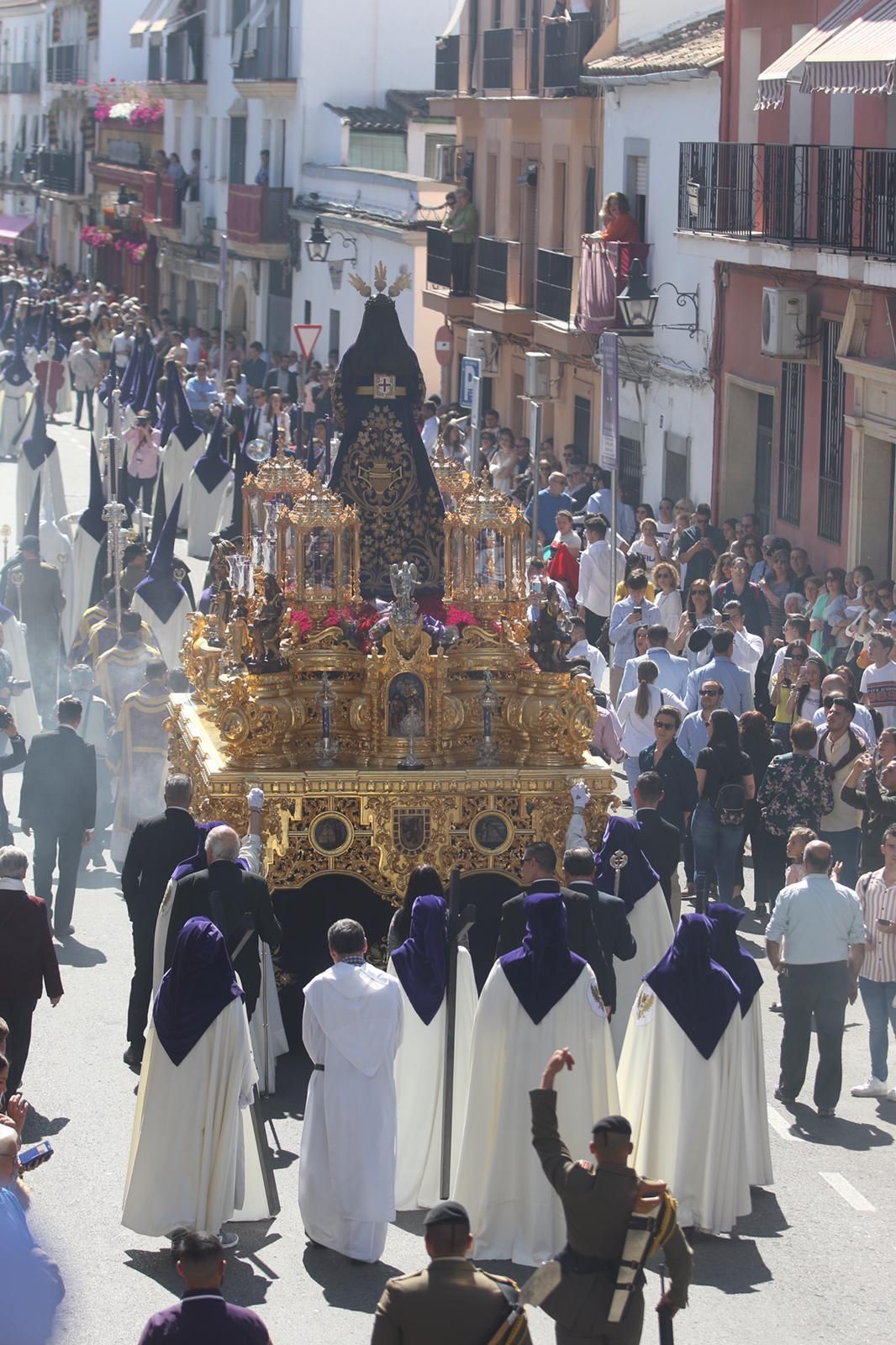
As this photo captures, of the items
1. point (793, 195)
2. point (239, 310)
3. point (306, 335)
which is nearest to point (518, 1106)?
point (793, 195)

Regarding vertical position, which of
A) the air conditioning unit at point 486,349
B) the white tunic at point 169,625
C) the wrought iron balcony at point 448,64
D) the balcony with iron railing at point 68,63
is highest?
the balcony with iron railing at point 68,63

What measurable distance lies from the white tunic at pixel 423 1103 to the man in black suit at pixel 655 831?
1.60 metres

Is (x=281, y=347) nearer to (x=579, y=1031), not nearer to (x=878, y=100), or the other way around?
(x=878, y=100)

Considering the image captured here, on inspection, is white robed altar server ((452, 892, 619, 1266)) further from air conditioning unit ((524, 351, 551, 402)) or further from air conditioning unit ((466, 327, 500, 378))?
air conditioning unit ((466, 327, 500, 378))

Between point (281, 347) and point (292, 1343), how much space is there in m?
38.3

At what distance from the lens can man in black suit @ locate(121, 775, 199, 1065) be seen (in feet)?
35.4

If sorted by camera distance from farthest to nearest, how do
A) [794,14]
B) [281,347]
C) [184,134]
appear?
[184,134], [281,347], [794,14]

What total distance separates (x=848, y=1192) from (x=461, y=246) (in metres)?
24.0

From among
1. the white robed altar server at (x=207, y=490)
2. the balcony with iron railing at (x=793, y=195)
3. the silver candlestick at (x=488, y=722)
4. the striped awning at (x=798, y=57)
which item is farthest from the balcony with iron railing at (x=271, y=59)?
the silver candlestick at (x=488, y=722)

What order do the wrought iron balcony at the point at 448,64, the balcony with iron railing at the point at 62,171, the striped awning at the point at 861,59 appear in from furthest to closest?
the balcony with iron railing at the point at 62,171 → the wrought iron balcony at the point at 448,64 → the striped awning at the point at 861,59

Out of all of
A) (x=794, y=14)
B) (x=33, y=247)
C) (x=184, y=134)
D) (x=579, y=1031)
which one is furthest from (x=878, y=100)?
(x=33, y=247)

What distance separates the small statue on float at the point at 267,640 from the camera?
11086mm

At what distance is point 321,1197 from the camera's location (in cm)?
870

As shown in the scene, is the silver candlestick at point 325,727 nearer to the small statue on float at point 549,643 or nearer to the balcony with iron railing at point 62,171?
the small statue on float at point 549,643
